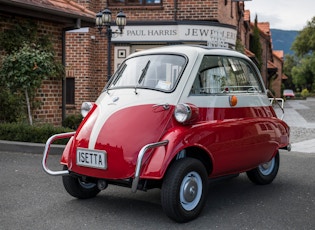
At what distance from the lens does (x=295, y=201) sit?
217 inches

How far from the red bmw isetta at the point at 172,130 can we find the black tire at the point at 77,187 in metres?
0.01

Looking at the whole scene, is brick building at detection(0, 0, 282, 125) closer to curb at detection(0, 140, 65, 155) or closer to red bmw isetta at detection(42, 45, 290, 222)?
curb at detection(0, 140, 65, 155)

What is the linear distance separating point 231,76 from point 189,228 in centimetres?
208

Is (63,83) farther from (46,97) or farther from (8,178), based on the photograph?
(8,178)

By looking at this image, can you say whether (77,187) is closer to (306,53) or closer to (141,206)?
(141,206)

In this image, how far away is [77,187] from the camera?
17.5 feet

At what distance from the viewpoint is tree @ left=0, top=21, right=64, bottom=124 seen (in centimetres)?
931

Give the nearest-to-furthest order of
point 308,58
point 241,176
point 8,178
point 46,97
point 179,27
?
point 8,178
point 241,176
point 46,97
point 179,27
point 308,58

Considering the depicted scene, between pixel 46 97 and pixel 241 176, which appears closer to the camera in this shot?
pixel 241 176

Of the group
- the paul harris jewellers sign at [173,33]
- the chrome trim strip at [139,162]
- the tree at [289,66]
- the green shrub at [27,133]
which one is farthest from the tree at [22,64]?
the tree at [289,66]

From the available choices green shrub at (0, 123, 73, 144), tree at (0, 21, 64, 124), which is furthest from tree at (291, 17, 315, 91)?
green shrub at (0, 123, 73, 144)

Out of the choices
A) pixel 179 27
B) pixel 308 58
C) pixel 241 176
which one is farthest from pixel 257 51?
pixel 308 58

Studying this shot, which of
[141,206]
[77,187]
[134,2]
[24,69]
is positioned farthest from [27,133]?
[134,2]

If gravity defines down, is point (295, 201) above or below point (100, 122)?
below
